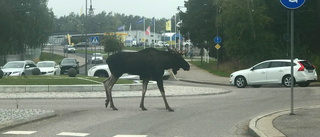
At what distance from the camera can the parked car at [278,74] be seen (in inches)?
1016

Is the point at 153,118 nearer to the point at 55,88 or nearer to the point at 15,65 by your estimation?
the point at 55,88

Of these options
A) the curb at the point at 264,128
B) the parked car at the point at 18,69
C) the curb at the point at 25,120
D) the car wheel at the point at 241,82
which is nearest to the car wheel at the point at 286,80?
the car wheel at the point at 241,82

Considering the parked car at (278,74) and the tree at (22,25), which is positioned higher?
the tree at (22,25)

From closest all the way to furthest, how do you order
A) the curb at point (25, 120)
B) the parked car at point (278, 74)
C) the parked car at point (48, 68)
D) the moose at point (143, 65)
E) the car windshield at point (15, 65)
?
the curb at point (25, 120)
the moose at point (143, 65)
the parked car at point (278, 74)
the car windshield at point (15, 65)
the parked car at point (48, 68)

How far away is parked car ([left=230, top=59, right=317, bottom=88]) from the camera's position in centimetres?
2581

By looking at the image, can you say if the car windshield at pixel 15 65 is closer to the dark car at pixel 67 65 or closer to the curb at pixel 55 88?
the dark car at pixel 67 65

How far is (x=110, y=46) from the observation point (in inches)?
3123

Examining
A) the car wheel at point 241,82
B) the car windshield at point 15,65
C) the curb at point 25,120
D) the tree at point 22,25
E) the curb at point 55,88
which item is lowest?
the car wheel at point 241,82

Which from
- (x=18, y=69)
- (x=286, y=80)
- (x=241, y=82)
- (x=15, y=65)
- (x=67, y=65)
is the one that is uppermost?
(x=15, y=65)

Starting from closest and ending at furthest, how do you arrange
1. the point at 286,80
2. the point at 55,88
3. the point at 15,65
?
the point at 55,88
the point at 286,80
the point at 15,65

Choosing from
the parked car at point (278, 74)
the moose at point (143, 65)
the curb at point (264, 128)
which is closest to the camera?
the curb at point (264, 128)

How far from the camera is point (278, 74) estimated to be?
1037 inches

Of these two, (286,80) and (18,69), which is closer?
(286,80)

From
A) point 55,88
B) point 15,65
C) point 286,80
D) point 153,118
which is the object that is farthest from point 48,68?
point 153,118
